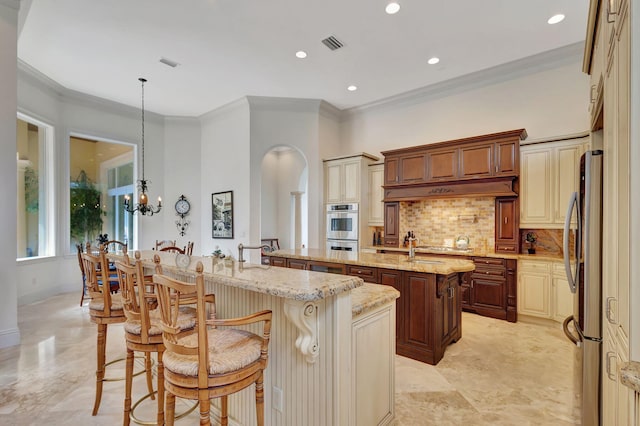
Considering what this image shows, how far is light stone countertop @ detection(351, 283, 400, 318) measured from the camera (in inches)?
64.6

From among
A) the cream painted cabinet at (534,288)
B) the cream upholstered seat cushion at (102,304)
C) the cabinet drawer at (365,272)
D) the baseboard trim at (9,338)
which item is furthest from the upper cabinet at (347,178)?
the baseboard trim at (9,338)

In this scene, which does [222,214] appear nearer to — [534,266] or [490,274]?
[490,274]

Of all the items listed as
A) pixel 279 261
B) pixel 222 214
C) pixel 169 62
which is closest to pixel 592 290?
pixel 279 261

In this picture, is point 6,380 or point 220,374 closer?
point 220,374

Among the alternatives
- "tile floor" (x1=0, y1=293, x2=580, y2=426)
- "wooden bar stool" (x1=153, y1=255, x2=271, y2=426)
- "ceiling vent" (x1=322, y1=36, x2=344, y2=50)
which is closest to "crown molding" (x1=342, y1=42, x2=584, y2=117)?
"ceiling vent" (x1=322, y1=36, x2=344, y2=50)

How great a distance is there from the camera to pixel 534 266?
Result: 4.05 m

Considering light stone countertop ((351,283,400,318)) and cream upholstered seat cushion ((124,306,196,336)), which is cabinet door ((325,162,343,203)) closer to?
light stone countertop ((351,283,400,318))

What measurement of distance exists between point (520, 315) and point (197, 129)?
23.7 ft

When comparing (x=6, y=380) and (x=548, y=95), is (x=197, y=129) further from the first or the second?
(x=548, y=95)

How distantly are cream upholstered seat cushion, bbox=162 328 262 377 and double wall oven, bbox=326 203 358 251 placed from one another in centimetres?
434

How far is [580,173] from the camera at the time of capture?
2031 mm

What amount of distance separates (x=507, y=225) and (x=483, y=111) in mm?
2001

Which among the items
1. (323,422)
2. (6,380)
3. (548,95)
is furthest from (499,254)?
(6,380)

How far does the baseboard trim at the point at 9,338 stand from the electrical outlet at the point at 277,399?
3464 mm
